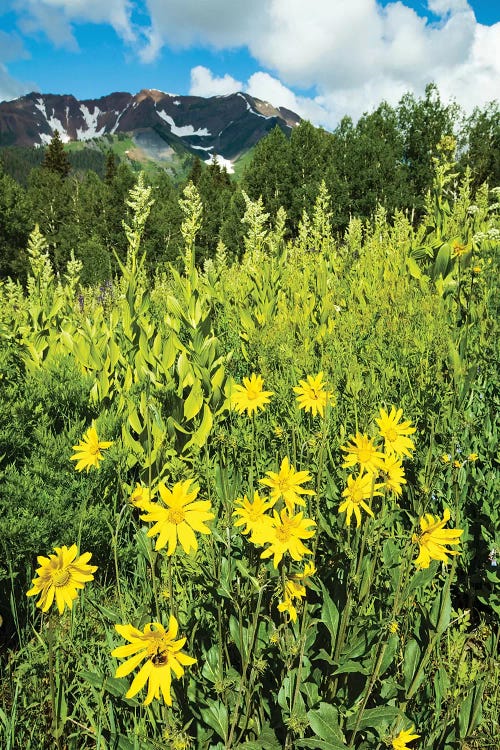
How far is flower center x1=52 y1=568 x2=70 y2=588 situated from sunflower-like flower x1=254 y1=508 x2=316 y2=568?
393mm

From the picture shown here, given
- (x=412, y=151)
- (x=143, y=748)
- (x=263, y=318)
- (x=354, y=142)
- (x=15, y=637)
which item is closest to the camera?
(x=143, y=748)

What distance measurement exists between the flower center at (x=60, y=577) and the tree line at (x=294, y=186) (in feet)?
94.3

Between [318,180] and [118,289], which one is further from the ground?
[318,180]

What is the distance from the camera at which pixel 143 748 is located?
113cm

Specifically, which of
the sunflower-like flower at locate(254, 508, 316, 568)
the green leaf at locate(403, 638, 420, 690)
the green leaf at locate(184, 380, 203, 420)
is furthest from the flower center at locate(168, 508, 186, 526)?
the green leaf at locate(184, 380, 203, 420)

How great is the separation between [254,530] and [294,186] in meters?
37.2

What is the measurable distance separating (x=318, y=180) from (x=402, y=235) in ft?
94.6

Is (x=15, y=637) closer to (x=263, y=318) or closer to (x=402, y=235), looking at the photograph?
(x=263, y=318)

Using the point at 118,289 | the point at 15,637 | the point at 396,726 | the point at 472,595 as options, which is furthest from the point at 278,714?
the point at 118,289

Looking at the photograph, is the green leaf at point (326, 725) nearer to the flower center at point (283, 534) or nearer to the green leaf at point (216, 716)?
the green leaf at point (216, 716)

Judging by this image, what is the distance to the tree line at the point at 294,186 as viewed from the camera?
106ft

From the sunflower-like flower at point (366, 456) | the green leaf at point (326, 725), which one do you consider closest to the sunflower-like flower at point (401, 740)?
the green leaf at point (326, 725)

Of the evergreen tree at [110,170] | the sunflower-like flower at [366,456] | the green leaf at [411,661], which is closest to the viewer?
the sunflower-like flower at [366,456]

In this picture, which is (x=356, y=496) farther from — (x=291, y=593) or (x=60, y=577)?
(x=60, y=577)
